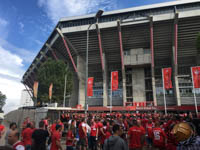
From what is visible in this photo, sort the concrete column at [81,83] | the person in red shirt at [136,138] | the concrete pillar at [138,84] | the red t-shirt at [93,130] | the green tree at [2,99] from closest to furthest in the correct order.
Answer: the person in red shirt at [136,138]
the red t-shirt at [93,130]
the concrete pillar at [138,84]
the concrete column at [81,83]
the green tree at [2,99]

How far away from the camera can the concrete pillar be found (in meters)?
34.0

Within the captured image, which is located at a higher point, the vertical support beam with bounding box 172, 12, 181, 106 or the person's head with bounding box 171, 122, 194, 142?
the vertical support beam with bounding box 172, 12, 181, 106

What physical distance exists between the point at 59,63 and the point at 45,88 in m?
5.77

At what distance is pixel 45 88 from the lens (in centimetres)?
2717

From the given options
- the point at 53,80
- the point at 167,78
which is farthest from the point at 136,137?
the point at 53,80

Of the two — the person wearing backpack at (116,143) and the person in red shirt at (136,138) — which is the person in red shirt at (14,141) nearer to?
the person wearing backpack at (116,143)

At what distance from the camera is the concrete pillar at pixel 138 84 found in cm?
3398

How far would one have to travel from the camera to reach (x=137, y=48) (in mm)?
33781

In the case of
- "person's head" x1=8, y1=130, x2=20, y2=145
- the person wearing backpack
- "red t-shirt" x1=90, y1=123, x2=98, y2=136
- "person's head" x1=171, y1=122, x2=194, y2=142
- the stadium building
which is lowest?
"red t-shirt" x1=90, y1=123, x2=98, y2=136

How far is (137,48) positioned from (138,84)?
8.91 meters

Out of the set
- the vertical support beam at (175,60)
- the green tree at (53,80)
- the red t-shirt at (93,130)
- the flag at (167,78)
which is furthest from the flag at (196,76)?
the green tree at (53,80)

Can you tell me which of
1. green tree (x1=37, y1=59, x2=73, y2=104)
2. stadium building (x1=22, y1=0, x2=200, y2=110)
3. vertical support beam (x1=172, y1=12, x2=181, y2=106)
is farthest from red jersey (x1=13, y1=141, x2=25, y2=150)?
vertical support beam (x1=172, y1=12, x2=181, y2=106)

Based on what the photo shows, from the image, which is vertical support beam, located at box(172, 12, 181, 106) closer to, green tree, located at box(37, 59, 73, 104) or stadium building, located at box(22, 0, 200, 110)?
stadium building, located at box(22, 0, 200, 110)

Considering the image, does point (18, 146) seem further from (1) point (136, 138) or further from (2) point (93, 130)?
(2) point (93, 130)
